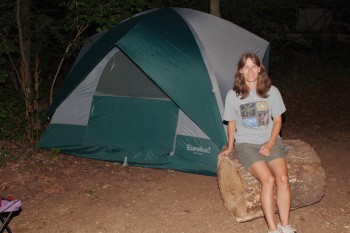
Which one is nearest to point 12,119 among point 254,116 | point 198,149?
point 198,149

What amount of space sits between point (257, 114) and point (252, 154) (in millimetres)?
419

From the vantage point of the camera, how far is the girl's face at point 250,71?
13.1 feet

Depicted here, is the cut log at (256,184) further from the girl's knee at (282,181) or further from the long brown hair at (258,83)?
the long brown hair at (258,83)

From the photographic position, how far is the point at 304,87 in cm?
1002

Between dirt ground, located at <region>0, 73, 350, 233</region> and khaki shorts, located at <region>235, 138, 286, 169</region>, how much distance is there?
2.18 feet

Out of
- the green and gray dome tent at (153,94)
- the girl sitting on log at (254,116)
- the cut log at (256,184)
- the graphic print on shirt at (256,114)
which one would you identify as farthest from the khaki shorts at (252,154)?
the green and gray dome tent at (153,94)

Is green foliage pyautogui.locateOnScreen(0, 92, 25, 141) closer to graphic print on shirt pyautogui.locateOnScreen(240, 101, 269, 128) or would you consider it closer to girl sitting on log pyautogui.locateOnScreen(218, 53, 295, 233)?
girl sitting on log pyautogui.locateOnScreen(218, 53, 295, 233)

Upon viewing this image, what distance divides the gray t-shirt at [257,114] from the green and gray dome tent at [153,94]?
100cm

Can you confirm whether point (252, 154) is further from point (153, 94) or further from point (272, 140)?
point (153, 94)

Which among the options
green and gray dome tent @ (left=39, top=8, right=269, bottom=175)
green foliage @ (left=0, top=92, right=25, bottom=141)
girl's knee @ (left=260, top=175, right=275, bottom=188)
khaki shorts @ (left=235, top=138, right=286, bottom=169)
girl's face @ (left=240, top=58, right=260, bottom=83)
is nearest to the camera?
girl's knee @ (left=260, top=175, right=275, bottom=188)

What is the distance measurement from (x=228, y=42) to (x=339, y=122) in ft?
9.76

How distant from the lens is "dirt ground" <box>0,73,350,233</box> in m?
4.01

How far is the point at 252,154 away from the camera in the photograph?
3877 millimetres

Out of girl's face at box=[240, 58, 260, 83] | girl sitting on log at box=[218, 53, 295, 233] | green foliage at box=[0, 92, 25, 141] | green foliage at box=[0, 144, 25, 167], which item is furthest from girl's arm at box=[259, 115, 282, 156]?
green foliage at box=[0, 92, 25, 141]
